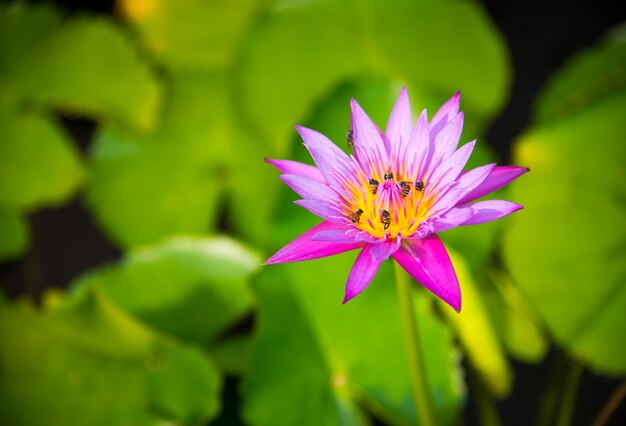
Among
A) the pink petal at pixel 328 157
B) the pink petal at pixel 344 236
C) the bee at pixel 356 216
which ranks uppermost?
the pink petal at pixel 328 157

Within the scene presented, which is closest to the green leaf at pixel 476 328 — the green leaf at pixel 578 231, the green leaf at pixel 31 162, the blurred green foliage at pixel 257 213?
the blurred green foliage at pixel 257 213

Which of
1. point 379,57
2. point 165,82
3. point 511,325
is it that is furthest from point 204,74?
point 511,325

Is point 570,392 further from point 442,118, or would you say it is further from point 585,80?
point 442,118

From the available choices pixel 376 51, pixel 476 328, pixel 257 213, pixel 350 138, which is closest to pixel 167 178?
pixel 257 213

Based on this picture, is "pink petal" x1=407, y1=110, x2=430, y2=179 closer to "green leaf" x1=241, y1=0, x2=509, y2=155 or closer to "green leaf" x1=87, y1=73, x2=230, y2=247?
"green leaf" x1=241, y1=0, x2=509, y2=155

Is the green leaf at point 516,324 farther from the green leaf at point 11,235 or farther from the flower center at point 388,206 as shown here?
the green leaf at point 11,235

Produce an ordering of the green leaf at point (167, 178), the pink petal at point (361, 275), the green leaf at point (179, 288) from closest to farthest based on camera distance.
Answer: the pink petal at point (361, 275) < the green leaf at point (179, 288) < the green leaf at point (167, 178)

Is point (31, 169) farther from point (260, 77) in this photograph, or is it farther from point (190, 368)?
point (190, 368)
